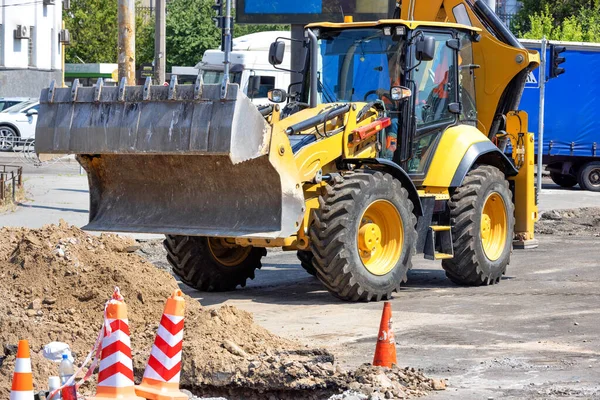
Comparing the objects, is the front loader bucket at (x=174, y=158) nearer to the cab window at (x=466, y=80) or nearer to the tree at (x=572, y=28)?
the cab window at (x=466, y=80)

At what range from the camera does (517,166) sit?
13961 mm

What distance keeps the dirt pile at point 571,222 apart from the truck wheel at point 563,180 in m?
6.83

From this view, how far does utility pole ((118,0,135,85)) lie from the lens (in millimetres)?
17047

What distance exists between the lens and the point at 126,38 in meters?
17.1

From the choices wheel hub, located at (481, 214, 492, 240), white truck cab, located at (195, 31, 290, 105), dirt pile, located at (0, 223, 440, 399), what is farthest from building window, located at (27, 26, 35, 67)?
dirt pile, located at (0, 223, 440, 399)

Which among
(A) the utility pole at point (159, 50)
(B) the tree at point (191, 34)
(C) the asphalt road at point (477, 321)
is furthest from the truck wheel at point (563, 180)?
(B) the tree at point (191, 34)

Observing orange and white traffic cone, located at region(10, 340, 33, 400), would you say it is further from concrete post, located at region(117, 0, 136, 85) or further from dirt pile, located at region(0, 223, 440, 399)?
concrete post, located at region(117, 0, 136, 85)

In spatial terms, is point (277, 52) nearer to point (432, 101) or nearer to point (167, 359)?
point (432, 101)

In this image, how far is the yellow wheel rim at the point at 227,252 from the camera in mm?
12203

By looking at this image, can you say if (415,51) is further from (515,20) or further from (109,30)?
(109,30)

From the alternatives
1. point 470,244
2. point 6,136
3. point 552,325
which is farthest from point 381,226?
point 6,136

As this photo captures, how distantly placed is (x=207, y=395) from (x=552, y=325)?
148 inches

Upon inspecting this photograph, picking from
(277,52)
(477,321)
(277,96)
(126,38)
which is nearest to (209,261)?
(277,96)

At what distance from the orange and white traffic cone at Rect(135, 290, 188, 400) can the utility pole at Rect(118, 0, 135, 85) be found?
1085cm
